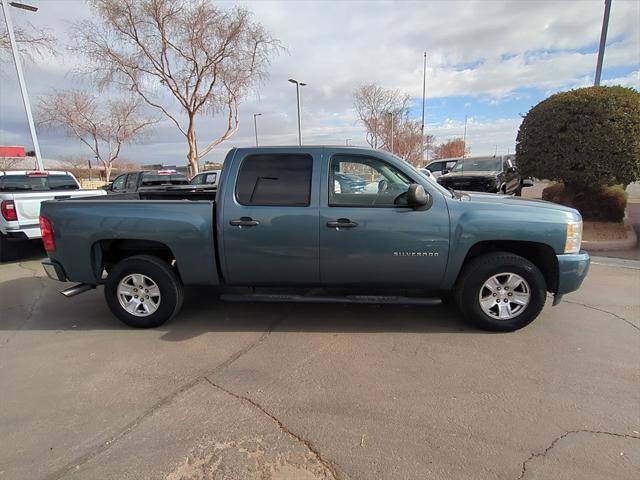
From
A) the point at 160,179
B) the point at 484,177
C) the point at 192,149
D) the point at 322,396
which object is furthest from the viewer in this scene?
the point at 192,149

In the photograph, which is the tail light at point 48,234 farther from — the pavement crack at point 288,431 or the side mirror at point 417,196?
the side mirror at point 417,196

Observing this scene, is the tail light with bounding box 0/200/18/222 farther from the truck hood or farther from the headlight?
the headlight

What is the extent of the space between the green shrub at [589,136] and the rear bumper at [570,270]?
16.4 ft

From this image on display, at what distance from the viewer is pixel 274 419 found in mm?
2621

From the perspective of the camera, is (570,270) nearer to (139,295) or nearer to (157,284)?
(157,284)

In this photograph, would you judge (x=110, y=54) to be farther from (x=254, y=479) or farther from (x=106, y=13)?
(x=254, y=479)

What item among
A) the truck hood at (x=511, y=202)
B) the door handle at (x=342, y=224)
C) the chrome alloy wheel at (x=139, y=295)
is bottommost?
the chrome alloy wheel at (x=139, y=295)

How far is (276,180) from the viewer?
3.85 meters

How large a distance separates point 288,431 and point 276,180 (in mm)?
2334

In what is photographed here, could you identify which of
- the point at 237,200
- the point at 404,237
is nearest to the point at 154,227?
the point at 237,200

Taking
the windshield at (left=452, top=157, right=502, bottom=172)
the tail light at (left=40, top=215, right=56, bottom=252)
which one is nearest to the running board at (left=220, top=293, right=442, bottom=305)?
the tail light at (left=40, top=215, right=56, bottom=252)

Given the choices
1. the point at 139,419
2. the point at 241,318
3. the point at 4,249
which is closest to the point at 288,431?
the point at 139,419

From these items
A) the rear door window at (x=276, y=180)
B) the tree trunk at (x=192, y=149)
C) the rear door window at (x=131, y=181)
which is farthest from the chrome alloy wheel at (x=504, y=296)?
the tree trunk at (x=192, y=149)

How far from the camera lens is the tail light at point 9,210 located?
663 cm
